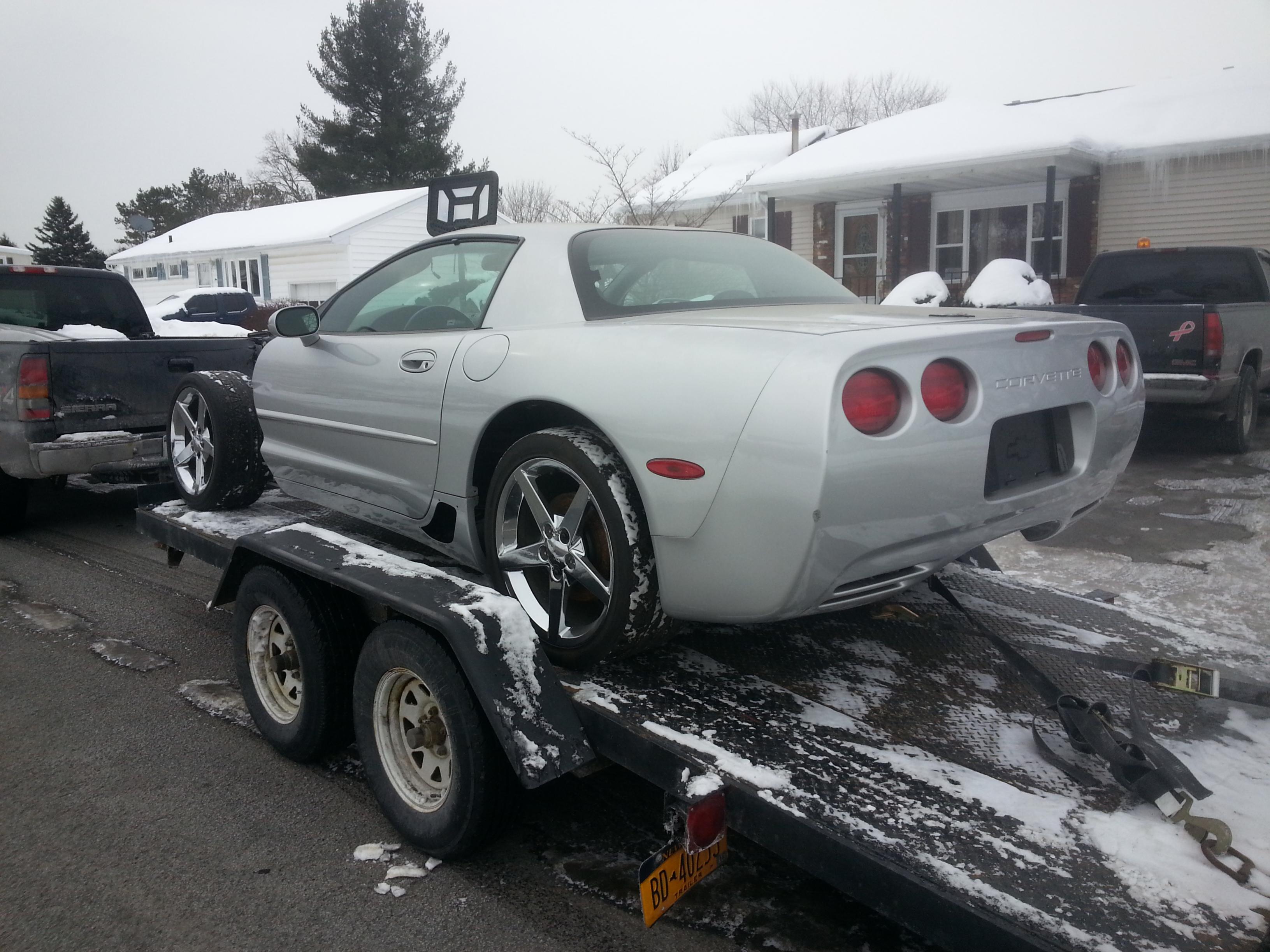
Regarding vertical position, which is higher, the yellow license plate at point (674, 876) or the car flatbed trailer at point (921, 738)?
the car flatbed trailer at point (921, 738)

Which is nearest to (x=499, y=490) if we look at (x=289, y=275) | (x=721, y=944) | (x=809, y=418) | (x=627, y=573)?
(x=627, y=573)

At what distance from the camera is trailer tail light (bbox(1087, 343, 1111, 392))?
9.66 ft

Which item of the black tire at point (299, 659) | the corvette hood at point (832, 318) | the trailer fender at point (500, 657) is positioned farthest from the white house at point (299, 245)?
the trailer fender at point (500, 657)

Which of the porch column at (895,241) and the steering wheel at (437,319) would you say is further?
the porch column at (895,241)

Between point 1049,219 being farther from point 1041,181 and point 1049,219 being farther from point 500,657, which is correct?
point 500,657

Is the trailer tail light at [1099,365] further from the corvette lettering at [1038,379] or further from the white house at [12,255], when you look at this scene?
the white house at [12,255]

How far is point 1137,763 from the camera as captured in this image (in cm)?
202

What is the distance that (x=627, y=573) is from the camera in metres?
2.58

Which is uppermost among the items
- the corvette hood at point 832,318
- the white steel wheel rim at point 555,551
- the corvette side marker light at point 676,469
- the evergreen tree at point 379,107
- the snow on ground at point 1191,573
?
the evergreen tree at point 379,107

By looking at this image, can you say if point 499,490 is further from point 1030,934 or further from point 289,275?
point 289,275

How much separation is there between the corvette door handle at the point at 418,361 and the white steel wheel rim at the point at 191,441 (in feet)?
5.66

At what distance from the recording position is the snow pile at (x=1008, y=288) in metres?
11.3

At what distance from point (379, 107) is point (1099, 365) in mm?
39503

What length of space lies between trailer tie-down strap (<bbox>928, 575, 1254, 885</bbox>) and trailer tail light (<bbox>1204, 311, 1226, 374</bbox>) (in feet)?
21.8
